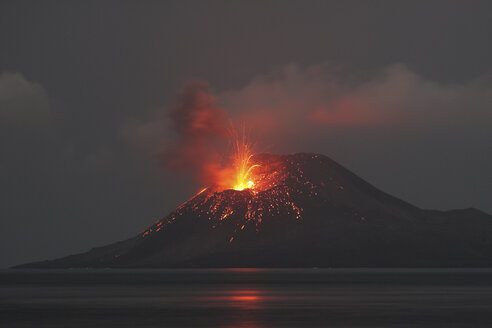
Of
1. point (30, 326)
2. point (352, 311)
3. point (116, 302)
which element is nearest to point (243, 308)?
point (352, 311)

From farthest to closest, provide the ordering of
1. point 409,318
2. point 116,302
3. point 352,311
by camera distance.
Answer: point 116,302
point 352,311
point 409,318

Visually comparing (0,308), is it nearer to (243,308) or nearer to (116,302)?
(116,302)

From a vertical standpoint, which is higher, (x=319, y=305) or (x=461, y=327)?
(x=319, y=305)

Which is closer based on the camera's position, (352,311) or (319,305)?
(352,311)

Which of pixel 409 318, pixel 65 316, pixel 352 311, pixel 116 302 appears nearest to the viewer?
pixel 409 318

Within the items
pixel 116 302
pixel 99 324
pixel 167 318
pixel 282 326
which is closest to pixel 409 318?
pixel 282 326

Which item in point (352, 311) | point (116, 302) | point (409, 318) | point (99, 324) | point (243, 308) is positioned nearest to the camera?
point (99, 324)

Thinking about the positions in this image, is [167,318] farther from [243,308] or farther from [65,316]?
[243,308]

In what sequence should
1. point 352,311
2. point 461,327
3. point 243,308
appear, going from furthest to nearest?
point 243,308 < point 352,311 < point 461,327

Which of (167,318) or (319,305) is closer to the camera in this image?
(167,318)
